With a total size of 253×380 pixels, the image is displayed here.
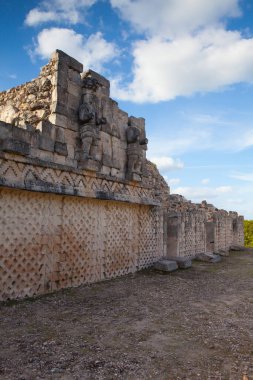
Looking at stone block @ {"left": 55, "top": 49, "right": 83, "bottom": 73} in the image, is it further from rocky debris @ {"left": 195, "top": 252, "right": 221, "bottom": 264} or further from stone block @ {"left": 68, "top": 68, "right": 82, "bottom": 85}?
Result: rocky debris @ {"left": 195, "top": 252, "right": 221, "bottom": 264}

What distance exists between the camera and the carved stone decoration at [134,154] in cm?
809

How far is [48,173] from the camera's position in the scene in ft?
18.0

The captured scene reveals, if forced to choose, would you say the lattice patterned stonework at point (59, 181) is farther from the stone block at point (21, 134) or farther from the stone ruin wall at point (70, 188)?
the stone block at point (21, 134)

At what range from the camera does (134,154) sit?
321 inches

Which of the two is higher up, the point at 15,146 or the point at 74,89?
the point at 74,89

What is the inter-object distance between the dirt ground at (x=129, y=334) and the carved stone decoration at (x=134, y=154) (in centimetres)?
306

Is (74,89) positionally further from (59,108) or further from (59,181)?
(59,181)

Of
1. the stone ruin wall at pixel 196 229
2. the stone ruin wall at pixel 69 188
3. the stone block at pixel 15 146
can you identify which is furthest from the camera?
the stone ruin wall at pixel 196 229

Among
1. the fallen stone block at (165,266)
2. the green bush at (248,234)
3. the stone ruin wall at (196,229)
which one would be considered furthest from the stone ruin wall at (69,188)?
the green bush at (248,234)

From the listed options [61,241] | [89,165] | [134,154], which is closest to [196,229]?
[134,154]

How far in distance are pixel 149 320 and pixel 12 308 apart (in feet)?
6.48

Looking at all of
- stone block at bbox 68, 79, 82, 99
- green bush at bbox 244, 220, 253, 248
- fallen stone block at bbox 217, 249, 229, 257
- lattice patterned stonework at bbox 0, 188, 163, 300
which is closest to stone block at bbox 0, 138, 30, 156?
lattice patterned stonework at bbox 0, 188, 163, 300

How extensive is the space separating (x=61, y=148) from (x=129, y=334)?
140 inches

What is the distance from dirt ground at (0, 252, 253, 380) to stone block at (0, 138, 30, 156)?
2.34 meters
